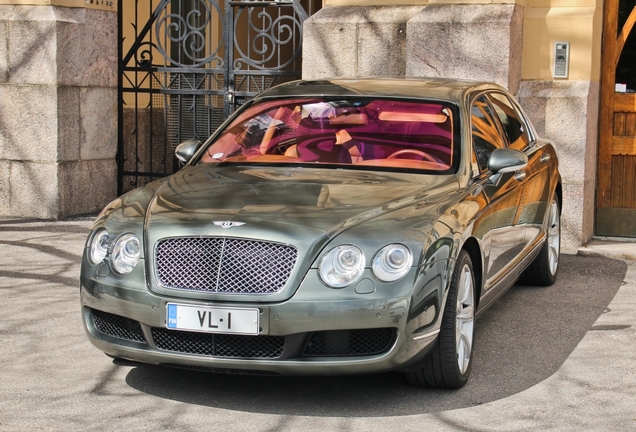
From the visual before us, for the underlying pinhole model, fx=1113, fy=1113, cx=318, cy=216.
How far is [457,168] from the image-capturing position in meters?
5.97

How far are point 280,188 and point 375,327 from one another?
1071 mm

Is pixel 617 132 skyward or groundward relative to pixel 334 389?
skyward

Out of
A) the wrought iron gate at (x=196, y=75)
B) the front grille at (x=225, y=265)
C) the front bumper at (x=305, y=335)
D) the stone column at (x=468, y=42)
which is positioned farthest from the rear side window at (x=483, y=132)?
the wrought iron gate at (x=196, y=75)

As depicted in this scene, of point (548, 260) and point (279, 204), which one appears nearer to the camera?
point (279, 204)

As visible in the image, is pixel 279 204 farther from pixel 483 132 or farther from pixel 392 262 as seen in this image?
pixel 483 132

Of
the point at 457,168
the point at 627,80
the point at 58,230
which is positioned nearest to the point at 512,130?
the point at 457,168

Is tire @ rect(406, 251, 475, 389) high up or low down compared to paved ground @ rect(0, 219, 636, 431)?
up

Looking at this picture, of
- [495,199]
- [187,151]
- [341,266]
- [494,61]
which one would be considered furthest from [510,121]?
[341,266]

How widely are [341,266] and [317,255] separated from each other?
4.5 inches

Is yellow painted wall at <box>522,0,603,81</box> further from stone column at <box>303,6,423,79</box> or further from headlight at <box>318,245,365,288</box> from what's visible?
headlight at <box>318,245,365,288</box>

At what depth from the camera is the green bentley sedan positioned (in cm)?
483

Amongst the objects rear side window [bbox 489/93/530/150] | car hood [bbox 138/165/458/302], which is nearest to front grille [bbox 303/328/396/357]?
car hood [bbox 138/165/458/302]

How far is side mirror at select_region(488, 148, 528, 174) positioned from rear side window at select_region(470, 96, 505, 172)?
130 mm

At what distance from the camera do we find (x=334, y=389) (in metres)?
5.36
